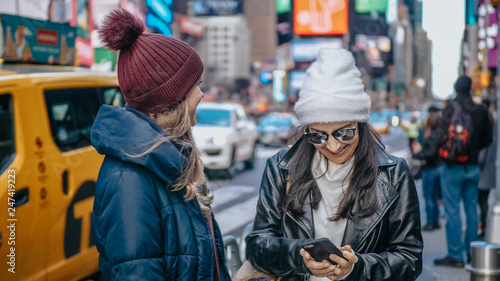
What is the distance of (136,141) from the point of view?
6.52ft

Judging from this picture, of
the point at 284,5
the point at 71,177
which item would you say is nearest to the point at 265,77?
the point at 284,5

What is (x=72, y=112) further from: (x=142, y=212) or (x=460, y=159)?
(x=460, y=159)

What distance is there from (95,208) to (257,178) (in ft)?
44.1

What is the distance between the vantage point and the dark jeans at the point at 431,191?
8367 mm

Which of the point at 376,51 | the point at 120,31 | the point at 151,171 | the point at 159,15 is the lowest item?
the point at 376,51

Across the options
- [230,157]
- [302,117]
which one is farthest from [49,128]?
[230,157]

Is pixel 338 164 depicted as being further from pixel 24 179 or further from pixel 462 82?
pixel 462 82

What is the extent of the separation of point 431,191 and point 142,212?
7.20 m

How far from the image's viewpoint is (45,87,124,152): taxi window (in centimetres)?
468

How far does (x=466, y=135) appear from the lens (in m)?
6.30

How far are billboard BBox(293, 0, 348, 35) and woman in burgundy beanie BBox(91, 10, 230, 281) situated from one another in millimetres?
46257

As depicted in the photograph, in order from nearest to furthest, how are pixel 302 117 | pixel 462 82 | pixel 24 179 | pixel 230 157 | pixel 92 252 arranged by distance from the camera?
pixel 302 117 < pixel 24 179 < pixel 92 252 < pixel 462 82 < pixel 230 157

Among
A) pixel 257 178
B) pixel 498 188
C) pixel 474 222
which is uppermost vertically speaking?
pixel 498 188

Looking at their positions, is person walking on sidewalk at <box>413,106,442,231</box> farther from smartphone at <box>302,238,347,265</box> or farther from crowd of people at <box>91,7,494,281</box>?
smartphone at <box>302,238,347,265</box>
